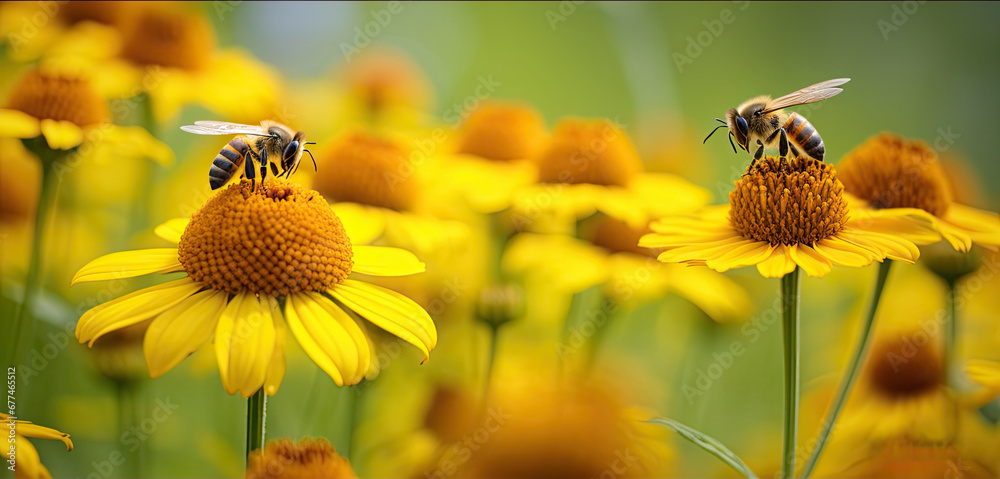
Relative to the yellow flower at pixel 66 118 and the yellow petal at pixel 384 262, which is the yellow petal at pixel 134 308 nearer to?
the yellow petal at pixel 384 262

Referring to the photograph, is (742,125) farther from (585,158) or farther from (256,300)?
(256,300)

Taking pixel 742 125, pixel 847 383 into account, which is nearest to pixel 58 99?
pixel 742 125

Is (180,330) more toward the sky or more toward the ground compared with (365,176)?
more toward the ground

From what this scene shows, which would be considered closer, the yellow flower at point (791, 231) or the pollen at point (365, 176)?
the yellow flower at point (791, 231)

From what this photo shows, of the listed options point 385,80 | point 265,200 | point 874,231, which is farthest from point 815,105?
point 265,200

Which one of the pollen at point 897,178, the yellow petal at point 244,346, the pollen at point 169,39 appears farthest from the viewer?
the pollen at point 169,39

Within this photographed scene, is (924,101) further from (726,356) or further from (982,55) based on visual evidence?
(726,356)

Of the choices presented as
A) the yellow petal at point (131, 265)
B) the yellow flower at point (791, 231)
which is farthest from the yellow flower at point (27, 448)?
the yellow flower at point (791, 231)
